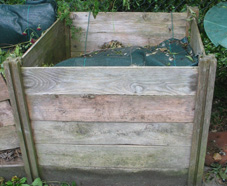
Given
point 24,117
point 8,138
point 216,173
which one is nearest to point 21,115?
point 24,117

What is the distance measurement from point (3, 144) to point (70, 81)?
89 cm

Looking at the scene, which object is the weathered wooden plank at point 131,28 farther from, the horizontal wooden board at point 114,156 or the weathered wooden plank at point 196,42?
the horizontal wooden board at point 114,156

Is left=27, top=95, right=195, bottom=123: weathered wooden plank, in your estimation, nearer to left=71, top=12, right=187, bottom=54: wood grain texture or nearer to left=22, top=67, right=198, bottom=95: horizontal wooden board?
left=22, top=67, right=198, bottom=95: horizontal wooden board

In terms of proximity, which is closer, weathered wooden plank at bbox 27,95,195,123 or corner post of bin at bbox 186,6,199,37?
weathered wooden plank at bbox 27,95,195,123

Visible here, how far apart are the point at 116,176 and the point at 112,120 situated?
551 millimetres

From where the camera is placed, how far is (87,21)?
9.77ft

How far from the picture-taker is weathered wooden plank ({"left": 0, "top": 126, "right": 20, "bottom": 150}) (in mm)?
2127

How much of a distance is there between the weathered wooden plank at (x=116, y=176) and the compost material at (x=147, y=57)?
2.84 feet

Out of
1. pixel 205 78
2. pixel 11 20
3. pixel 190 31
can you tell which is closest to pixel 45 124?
pixel 205 78

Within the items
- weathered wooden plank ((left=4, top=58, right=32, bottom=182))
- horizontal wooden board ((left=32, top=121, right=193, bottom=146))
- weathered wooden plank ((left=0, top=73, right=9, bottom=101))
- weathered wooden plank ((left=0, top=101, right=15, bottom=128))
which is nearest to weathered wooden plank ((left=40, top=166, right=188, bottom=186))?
weathered wooden plank ((left=4, top=58, right=32, bottom=182))

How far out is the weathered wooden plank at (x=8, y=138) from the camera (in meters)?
2.13

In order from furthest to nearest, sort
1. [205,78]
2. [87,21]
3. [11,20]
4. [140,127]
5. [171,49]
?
1. [87,21]
2. [11,20]
3. [171,49]
4. [140,127]
5. [205,78]

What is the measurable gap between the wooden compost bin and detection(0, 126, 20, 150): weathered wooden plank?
0.13m

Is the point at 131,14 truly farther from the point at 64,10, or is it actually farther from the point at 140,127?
the point at 140,127
